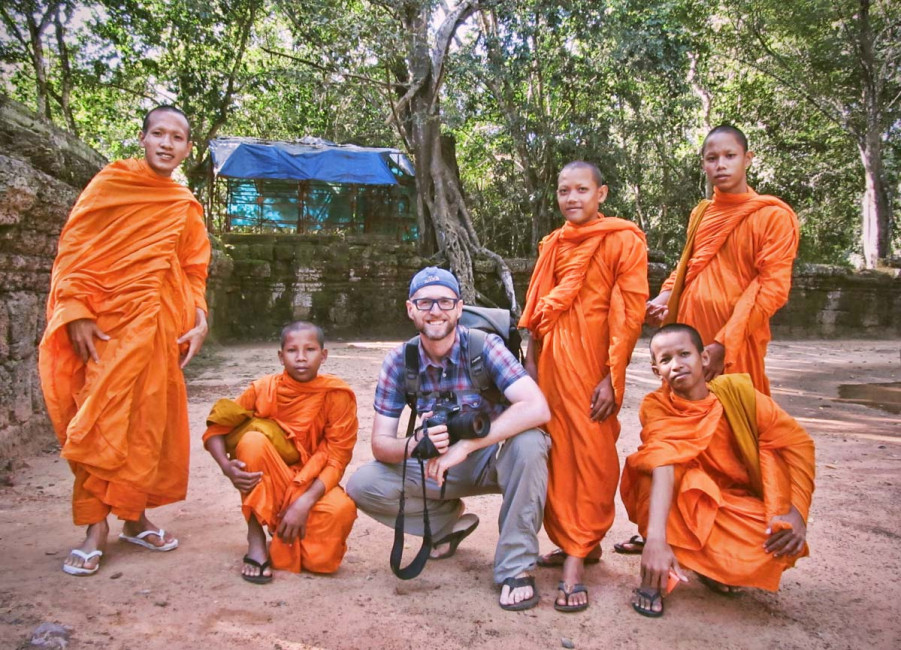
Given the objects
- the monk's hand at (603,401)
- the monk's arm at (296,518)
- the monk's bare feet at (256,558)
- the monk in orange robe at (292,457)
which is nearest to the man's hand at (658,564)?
the monk's hand at (603,401)

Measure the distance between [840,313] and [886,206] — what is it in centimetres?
262

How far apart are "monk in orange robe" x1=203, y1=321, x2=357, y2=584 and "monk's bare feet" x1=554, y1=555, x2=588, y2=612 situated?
2.66 ft

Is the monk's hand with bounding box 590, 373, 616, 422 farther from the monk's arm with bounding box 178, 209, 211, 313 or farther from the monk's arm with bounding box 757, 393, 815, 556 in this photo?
the monk's arm with bounding box 178, 209, 211, 313

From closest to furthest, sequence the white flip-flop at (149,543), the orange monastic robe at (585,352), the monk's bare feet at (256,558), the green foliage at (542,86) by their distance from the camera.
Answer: the monk's bare feet at (256,558), the orange monastic robe at (585,352), the white flip-flop at (149,543), the green foliage at (542,86)

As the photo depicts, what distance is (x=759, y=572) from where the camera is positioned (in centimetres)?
213

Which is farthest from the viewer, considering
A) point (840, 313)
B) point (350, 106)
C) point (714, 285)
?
point (350, 106)

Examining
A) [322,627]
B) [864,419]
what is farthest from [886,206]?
[322,627]

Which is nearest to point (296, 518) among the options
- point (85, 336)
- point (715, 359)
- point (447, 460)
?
point (447, 460)

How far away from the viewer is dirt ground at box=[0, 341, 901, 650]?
2.01 metres

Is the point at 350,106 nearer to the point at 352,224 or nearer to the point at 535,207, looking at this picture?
the point at 352,224

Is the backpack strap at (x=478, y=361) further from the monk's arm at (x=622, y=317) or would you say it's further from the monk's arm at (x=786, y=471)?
the monk's arm at (x=786, y=471)

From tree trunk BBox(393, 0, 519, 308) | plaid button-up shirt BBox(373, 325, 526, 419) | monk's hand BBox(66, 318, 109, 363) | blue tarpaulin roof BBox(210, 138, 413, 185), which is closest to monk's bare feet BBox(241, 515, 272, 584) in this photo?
plaid button-up shirt BBox(373, 325, 526, 419)

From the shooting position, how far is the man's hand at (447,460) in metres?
2.28

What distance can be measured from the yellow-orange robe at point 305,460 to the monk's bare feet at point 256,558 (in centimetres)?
4
